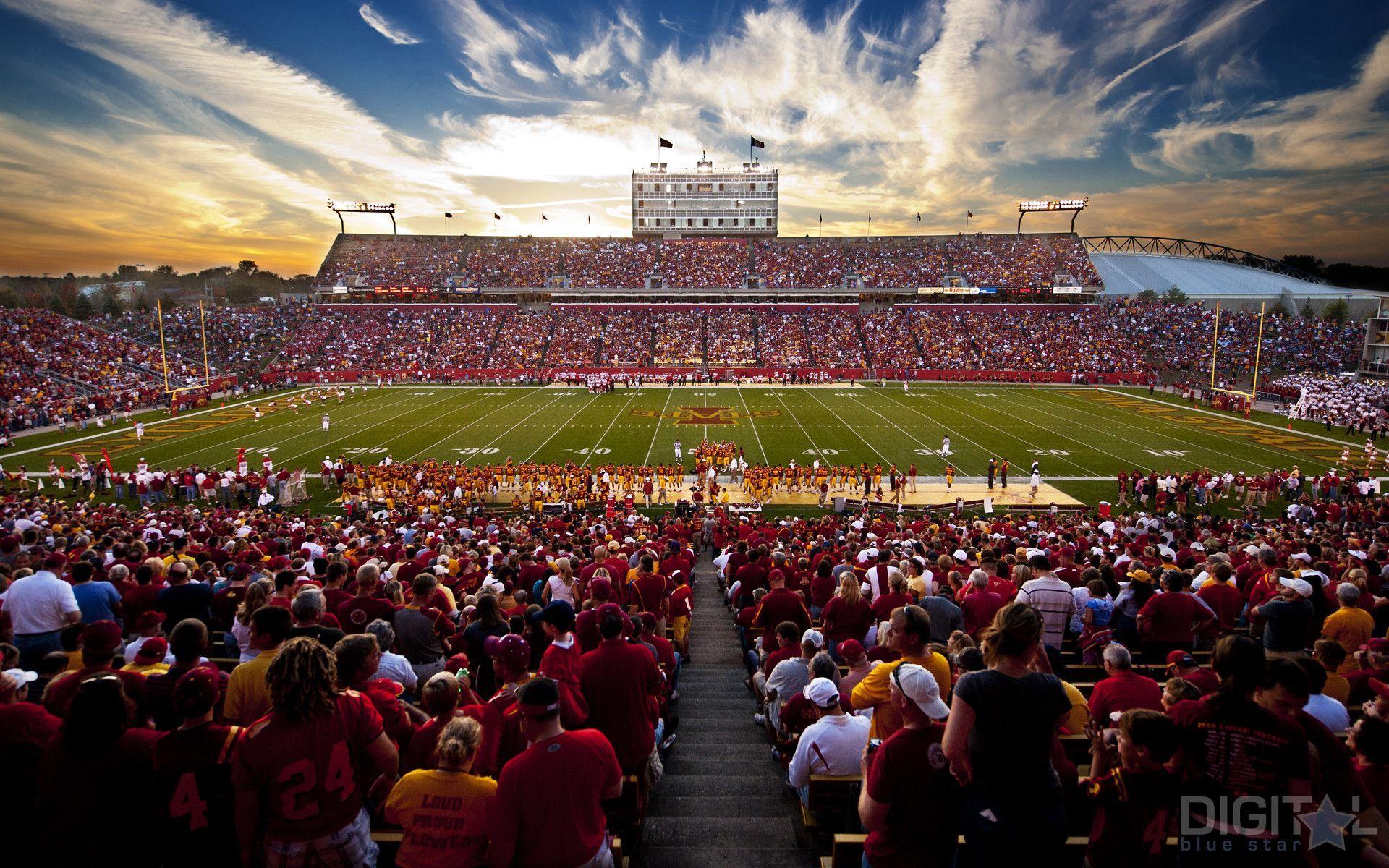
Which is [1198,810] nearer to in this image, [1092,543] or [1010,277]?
[1092,543]

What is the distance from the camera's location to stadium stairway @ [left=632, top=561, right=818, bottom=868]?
14.0ft

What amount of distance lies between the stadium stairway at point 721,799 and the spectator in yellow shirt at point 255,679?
7.95ft

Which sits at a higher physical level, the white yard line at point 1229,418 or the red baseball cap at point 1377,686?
the red baseball cap at point 1377,686

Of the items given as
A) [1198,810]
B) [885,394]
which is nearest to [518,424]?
[885,394]

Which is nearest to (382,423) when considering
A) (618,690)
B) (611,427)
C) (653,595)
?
(611,427)

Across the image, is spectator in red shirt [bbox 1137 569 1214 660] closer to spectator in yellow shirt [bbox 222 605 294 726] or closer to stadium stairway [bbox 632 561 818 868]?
stadium stairway [bbox 632 561 818 868]

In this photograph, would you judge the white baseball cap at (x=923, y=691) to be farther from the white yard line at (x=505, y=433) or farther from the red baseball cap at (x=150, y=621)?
the white yard line at (x=505, y=433)

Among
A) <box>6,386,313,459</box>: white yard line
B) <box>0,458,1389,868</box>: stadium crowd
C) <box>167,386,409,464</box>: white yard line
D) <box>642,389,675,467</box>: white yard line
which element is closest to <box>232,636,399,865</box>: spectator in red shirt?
<box>0,458,1389,868</box>: stadium crowd

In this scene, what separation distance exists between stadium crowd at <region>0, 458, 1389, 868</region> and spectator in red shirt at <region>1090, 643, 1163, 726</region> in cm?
1

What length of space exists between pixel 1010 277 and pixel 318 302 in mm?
74985

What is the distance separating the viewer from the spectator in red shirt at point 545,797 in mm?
2938

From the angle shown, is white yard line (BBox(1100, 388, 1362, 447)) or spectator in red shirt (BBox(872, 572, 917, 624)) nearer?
spectator in red shirt (BBox(872, 572, 917, 624))

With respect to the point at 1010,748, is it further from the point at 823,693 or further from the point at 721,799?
the point at 721,799

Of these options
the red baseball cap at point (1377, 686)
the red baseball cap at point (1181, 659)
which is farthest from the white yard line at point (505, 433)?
the red baseball cap at point (1377, 686)
